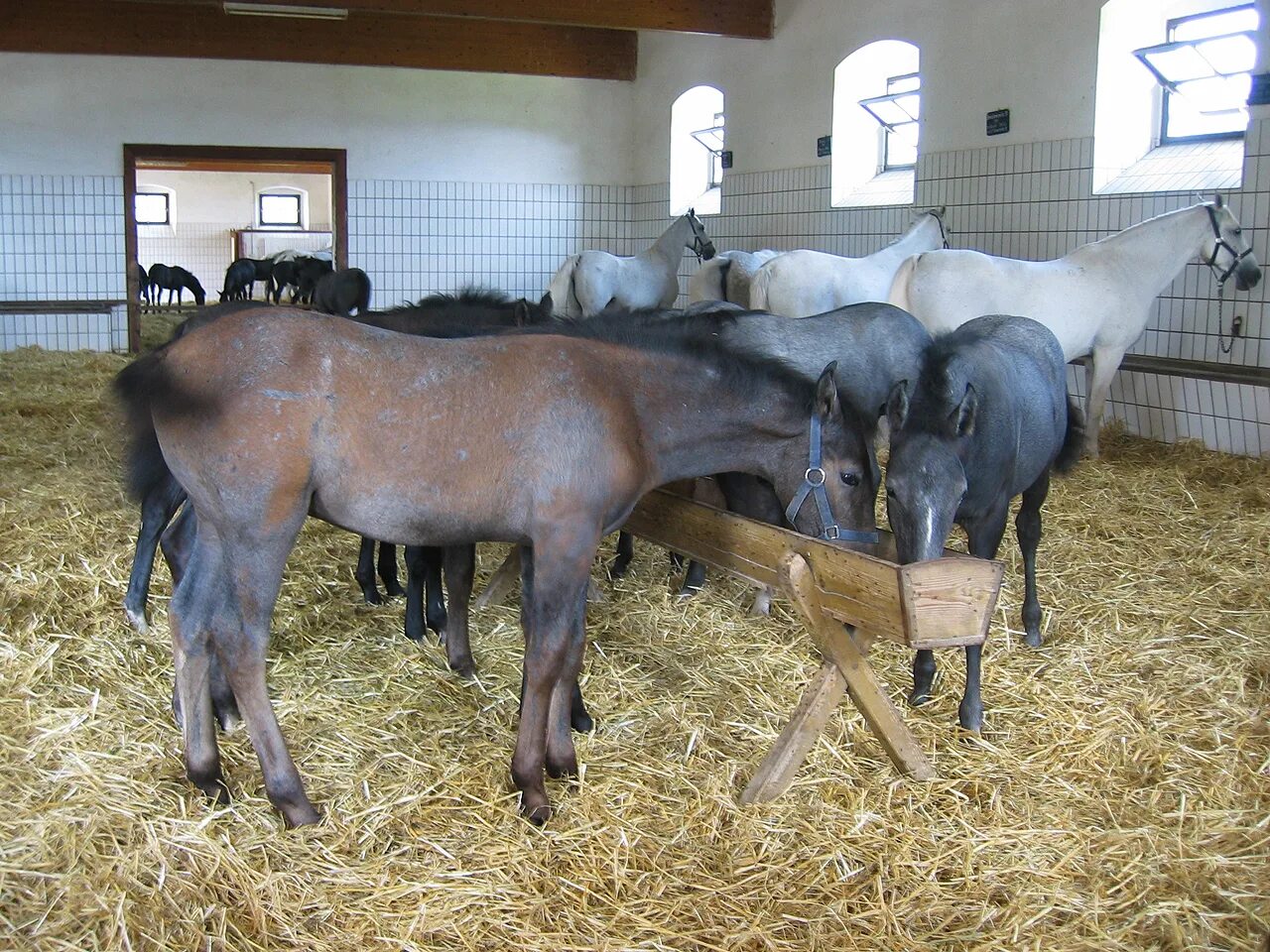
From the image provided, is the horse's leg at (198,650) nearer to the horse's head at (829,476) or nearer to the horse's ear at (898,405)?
the horse's head at (829,476)

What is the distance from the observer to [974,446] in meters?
3.44

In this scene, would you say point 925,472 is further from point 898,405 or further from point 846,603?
point 846,603

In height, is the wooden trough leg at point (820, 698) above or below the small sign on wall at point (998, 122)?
below

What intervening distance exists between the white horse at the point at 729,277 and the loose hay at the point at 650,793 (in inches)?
162

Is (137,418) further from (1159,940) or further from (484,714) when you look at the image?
(1159,940)

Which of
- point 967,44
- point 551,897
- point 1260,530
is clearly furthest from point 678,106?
point 551,897

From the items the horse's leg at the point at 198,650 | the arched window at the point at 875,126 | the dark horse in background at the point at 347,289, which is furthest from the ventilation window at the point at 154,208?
the horse's leg at the point at 198,650

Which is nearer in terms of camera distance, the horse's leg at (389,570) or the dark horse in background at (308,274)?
the horse's leg at (389,570)

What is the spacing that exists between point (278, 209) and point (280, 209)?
0.05 m

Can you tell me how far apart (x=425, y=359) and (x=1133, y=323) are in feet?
18.6

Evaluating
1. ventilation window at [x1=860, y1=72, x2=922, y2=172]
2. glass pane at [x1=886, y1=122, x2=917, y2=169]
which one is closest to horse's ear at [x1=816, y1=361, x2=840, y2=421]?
ventilation window at [x1=860, y1=72, x2=922, y2=172]

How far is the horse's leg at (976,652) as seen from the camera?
3410mm

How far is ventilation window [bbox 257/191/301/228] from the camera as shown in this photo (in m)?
24.6

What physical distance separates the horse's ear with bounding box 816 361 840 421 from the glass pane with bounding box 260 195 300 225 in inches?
932
